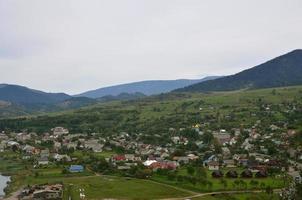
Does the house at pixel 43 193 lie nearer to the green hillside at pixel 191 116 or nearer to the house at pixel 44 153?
the house at pixel 44 153

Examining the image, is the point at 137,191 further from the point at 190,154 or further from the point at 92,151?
the point at 92,151

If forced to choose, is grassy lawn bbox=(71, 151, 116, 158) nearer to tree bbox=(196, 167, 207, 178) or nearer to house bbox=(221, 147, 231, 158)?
house bbox=(221, 147, 231, 158)

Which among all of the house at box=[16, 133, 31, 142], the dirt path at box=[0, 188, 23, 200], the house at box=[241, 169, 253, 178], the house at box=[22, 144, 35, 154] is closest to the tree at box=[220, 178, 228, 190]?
the house at box=[241, 169, 253, 178]

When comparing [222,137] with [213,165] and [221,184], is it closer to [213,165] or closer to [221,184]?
[213,165]

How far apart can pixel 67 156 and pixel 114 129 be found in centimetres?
4047

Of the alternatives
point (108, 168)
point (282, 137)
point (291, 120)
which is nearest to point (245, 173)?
point (108, 168)

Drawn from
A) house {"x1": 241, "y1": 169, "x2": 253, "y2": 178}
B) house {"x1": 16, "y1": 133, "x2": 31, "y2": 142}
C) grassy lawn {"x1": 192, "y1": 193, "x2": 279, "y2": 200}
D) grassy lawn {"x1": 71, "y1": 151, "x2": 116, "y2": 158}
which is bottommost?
grassy lawn {"x1": 192, "y1": 193, "x2": 279, "y2": 200}

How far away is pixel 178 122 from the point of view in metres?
123

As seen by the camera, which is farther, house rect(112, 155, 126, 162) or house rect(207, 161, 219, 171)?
house rect(112, 155, 126, 162)

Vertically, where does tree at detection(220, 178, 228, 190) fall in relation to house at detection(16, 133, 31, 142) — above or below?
below

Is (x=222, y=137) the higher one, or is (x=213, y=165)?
(x=222, y=137)

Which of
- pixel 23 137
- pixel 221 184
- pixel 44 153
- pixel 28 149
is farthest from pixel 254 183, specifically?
pixel 23 137

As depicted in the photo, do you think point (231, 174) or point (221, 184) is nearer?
point (221, 184)

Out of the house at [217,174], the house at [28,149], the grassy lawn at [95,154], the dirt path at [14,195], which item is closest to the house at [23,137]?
the house at [28,149]
